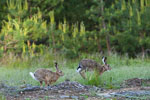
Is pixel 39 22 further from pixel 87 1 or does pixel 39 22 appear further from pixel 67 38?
pixel 87 1

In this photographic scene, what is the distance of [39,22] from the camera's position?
2069cm

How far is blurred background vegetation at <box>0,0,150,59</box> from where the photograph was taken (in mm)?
20203

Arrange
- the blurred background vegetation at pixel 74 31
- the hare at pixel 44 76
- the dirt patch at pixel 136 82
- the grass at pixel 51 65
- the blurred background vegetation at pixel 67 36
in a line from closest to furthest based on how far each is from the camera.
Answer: the dirt patch at pixel 136 82, the hare at pixel 44 76, the grass at pixel 51 65, the blurred background vegetation at pixel 67 36, the blurred background vegetation at pixel 74 31

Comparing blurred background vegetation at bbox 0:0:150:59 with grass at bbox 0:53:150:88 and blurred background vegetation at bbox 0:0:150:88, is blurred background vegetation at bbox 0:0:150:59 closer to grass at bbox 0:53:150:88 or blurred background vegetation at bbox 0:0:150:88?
blurred background vegetation at bbox 0:0:150:88

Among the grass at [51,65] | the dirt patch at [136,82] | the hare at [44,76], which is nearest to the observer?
the dirt patch at [136,82]

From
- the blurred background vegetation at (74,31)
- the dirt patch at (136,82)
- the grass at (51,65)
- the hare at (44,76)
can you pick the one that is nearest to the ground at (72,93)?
the dirt patch at (136,82)

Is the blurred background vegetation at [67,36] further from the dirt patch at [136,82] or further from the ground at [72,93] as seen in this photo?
the ground at [72,93]

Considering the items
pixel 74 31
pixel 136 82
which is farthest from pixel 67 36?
pixel 136 82

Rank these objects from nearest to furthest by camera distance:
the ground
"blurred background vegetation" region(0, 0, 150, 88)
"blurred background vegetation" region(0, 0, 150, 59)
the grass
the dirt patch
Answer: the ground < the dirt patch < the grass < "blurred background vegetation" region(0, 0, 150, 88) < "blurred background vegetation" region(0, 0, 150, 59)

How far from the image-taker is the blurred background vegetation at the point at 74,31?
66.3ft

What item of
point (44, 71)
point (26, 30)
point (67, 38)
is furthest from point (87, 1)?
point (44, 71)

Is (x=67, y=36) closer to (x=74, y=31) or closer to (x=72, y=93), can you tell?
(x=74, y=31)

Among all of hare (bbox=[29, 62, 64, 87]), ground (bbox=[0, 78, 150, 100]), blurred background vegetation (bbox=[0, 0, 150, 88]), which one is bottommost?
ground (bbox=[0, 78, 150, 100])

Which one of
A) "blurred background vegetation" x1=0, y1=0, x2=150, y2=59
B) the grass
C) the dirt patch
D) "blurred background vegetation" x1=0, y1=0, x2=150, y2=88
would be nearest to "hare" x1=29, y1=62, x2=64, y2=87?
the dirt patch
